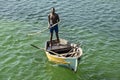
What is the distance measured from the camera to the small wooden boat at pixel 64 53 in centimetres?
1853

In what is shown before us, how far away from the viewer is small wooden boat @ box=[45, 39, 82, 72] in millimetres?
18531

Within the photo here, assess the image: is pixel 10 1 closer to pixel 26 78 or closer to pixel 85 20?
pixel 85 20

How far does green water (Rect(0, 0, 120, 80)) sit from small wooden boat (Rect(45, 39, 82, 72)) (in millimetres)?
791

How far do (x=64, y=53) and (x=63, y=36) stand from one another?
13.2 feet

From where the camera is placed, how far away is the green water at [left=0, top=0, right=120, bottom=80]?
1928 cm

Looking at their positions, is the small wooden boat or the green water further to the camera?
the green water

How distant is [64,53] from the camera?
20.2 meters

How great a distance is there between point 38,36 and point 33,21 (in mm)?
3210

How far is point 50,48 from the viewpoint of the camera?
2089cm

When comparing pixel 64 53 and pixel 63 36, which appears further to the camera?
pixel 63 36

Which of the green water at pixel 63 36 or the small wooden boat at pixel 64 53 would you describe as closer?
the small wooden boat at pixel 64 53

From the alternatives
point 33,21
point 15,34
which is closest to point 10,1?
point 33,21

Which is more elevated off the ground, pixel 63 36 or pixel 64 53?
pixel 63 36

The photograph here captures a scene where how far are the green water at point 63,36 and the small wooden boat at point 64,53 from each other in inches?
31.2
